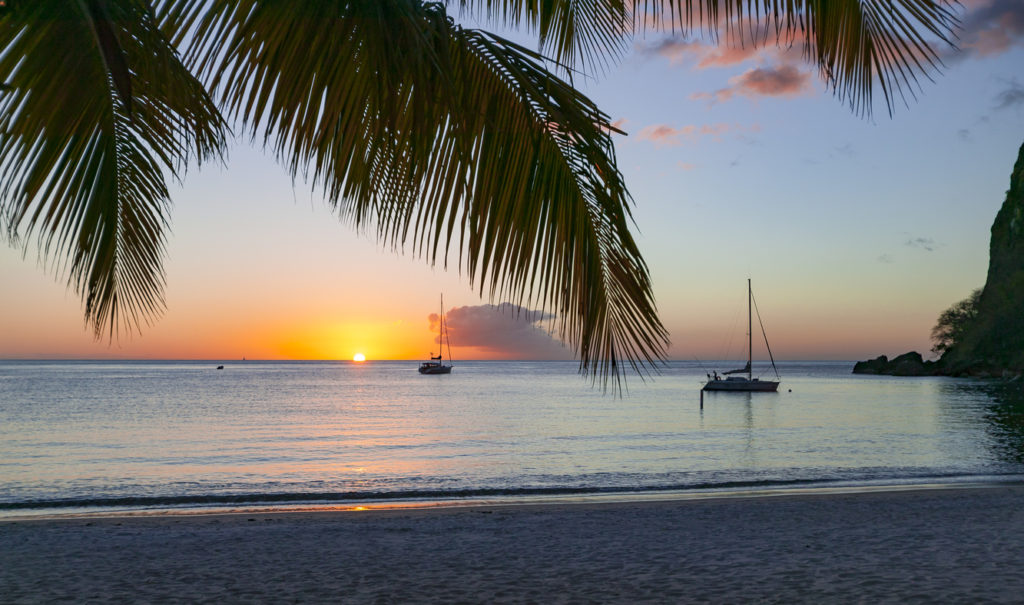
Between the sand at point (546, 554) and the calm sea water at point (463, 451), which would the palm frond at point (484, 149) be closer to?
the sand at point (546, 554)

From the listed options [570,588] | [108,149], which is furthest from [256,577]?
[108,149]

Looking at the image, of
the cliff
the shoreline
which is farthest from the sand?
the cliff

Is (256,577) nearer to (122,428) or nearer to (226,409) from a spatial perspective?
(122,428)

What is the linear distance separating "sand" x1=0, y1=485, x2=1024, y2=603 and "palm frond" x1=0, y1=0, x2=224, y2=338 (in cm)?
559

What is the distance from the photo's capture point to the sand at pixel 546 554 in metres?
7.99

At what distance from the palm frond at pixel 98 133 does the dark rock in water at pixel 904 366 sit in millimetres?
131001

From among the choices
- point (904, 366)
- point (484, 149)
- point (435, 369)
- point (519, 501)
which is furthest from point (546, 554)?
point (435, 369)

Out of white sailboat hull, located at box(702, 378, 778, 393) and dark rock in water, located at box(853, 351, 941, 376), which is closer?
white sailboat hull, located at box(702, 378, 778, 393)

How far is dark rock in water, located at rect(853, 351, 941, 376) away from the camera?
121188 mm

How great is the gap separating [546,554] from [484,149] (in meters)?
8.42

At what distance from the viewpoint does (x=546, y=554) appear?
403 inches

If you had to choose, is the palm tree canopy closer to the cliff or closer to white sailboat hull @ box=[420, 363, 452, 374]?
the cliff

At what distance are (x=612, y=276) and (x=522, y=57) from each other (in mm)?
744

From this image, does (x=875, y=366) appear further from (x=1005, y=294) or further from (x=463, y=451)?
(x=463, y=451)
